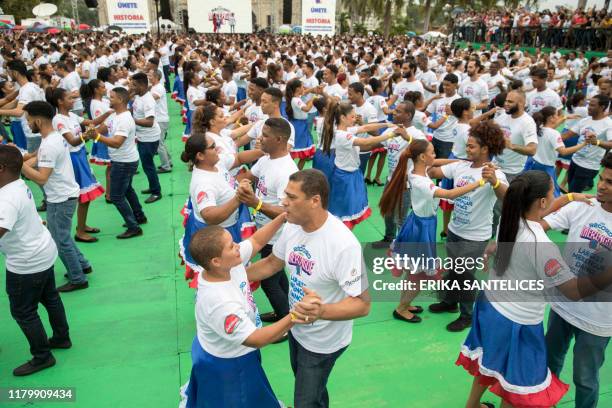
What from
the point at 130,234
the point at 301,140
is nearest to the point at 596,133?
the point at 301,140

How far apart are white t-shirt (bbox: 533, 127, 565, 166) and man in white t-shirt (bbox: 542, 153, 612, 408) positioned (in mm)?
3082

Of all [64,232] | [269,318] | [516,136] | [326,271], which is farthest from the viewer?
[516,136]

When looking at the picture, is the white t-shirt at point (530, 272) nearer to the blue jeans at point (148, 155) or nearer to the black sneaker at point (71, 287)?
the black sneaker at point (71, 287)

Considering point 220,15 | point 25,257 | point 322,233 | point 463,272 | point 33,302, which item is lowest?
point 463,272

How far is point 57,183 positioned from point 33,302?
1370mm

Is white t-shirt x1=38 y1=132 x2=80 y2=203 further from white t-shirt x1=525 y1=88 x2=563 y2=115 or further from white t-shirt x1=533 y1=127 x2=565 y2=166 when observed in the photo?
white t-shirt x1=525 y1=88 x2=563 y2=115

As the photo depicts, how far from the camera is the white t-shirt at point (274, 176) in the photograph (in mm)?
3539

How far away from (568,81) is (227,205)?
1442 cm

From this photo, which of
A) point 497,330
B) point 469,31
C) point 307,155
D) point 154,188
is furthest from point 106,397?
point 469,31

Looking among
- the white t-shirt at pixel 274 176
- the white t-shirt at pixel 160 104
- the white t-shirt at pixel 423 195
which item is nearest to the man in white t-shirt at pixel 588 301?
the white t-shirt at pixel 423 195

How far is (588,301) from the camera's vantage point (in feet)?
8.51

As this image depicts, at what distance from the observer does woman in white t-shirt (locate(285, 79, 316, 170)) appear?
7258 millimetres

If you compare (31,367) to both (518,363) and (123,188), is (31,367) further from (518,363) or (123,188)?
(518,363)

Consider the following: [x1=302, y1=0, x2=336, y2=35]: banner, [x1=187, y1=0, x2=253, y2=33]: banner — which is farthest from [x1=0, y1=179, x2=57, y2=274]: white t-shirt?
[x1=187, y1=0, x2=253, y2=33]: banner
